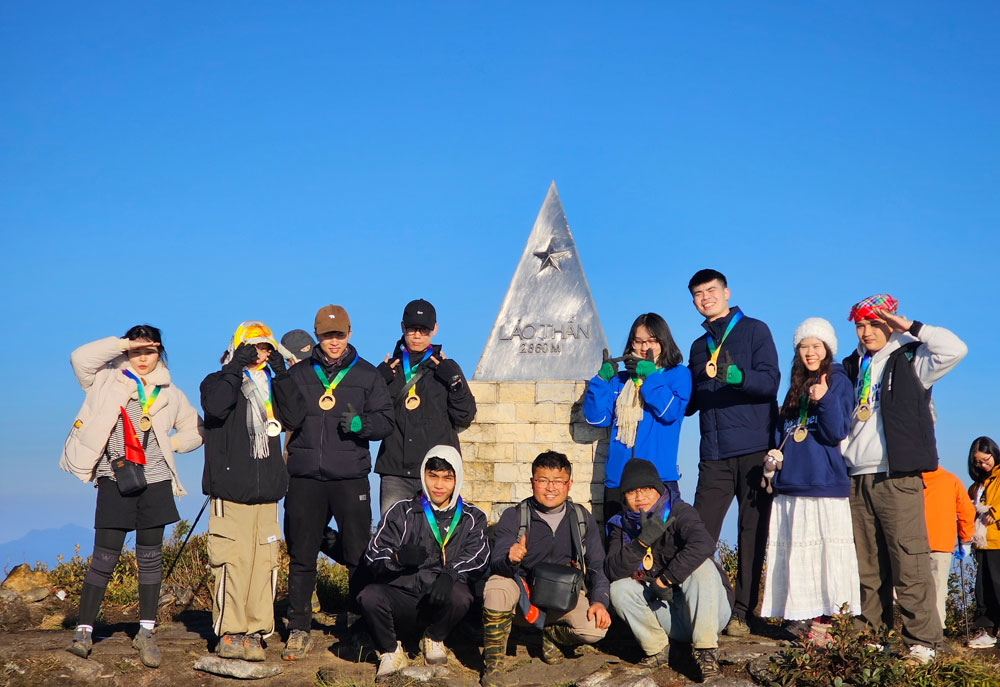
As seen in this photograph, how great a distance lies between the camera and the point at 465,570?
18.5 feet

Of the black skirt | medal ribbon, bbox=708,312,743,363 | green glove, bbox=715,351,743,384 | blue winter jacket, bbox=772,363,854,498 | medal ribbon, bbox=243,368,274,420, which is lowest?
the black skirt

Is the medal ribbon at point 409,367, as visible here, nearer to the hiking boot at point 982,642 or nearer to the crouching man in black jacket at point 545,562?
the crouching man in black jacket at point 545,562

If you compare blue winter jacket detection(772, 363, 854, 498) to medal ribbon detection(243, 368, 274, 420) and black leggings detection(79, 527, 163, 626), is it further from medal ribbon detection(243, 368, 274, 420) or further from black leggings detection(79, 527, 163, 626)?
black leggings detection(79, 527, 163, 626)

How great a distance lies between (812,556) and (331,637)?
10.7ft

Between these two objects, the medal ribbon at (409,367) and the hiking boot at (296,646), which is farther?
the medal ribbon at (409,367)

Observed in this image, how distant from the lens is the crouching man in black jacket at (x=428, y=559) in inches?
215

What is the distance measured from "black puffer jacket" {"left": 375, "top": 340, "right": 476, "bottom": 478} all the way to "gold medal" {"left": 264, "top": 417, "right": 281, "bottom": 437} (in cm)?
84

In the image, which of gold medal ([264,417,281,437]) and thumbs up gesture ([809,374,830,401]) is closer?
thumbs up gesture ([809,374,830,401])

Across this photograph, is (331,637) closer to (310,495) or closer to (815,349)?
(310,495)

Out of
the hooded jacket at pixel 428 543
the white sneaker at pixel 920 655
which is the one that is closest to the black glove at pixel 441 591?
the hooded jacket at pixel 428 543

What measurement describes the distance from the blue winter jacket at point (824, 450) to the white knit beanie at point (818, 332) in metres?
0.14

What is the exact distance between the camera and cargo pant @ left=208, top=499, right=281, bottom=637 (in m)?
5.68

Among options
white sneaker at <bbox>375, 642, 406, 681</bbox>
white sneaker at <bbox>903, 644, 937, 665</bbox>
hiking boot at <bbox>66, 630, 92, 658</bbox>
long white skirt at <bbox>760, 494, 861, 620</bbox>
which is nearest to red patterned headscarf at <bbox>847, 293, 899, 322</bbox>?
long white skirt at <bbox>760, 494, 861, 620</bbox>

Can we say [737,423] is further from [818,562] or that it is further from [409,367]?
[409,367]
